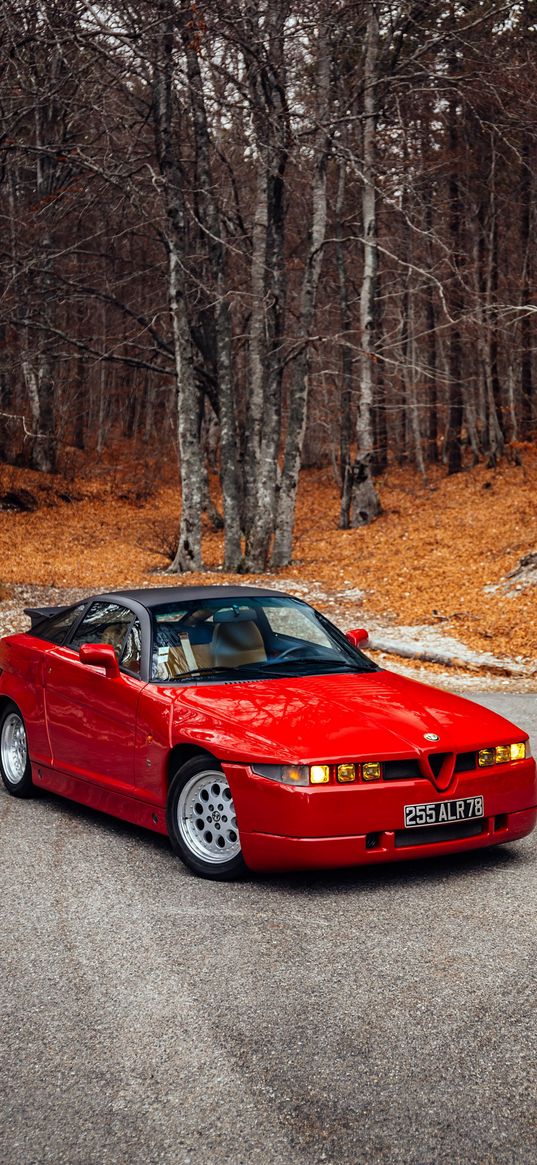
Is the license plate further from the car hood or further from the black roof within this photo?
the black roof

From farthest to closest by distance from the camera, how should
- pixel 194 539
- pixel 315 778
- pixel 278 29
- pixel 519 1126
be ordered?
pixel 194 539 → pixel 278 29 → pixel 315 778 → pixel 519 1126

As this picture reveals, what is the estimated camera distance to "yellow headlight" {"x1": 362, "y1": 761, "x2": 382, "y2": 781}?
499cm

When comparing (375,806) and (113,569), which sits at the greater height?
(375,806)

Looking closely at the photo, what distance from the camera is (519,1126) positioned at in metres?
3.00

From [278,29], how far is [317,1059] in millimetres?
20703

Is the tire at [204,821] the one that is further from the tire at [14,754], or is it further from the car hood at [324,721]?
the tire at [14,754]

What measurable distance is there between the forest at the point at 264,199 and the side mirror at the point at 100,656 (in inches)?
413

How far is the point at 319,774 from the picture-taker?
495 cm

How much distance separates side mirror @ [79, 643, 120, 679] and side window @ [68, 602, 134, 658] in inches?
12.3

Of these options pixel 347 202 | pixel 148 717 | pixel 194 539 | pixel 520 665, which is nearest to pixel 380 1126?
pixel 148 717

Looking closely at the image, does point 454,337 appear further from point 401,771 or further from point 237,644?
point 401,771

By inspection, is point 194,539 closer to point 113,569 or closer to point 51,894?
point 113,569

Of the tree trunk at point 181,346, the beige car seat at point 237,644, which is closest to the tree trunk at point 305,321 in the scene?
the tree trunk at point 181,346

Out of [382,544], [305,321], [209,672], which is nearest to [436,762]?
[209,672]
